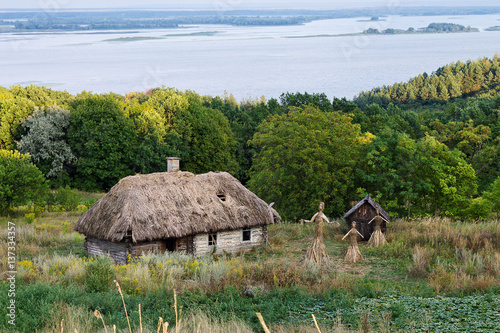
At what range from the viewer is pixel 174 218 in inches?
A: 799

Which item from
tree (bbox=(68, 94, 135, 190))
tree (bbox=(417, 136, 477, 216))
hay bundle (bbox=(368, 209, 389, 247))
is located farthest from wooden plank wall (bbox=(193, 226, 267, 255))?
tree (bbox=(68, 94, 135, 190))

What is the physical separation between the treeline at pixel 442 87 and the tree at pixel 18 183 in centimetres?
5535

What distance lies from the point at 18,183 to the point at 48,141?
16.3 meters

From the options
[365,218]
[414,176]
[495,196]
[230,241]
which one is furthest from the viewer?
[414,176]

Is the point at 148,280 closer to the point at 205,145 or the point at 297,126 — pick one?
the point at 297,126

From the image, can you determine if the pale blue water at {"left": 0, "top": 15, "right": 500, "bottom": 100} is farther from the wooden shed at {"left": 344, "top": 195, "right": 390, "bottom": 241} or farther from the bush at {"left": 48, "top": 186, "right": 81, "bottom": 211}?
the wooden shed at {"left": 344, "top": 195, "right": 390, "bottom": 241}

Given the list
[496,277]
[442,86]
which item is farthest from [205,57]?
[496,277]

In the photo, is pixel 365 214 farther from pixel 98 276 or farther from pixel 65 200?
pixel 65 200

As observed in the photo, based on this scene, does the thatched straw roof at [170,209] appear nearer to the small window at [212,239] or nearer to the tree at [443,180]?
the small window at [212,239]

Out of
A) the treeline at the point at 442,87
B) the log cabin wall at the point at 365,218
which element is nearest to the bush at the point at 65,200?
the log cabin wall at the point at 365,218

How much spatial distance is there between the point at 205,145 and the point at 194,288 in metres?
41.9

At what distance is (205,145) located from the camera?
171 feet

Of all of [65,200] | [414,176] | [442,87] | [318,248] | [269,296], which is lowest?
[65,200]

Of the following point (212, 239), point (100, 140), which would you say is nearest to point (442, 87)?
point (100, 140)
